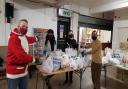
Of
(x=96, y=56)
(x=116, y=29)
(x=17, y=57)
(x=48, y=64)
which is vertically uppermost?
(x=116, y=29)

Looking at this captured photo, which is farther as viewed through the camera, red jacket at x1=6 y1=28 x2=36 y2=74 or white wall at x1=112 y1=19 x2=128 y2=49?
white wall at x1=112 y1=19 x2=128 y2=49

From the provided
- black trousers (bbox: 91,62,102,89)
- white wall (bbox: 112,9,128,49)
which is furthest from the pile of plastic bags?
white wall (bbox: 112,9,128,49)

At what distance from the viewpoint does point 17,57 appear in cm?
190

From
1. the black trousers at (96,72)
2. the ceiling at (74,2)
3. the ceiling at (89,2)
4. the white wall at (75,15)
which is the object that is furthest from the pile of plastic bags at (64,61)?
the white wall at (75,15)

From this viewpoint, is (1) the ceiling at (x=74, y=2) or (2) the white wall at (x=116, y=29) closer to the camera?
(1) the ceiling at (x=74, y=2)

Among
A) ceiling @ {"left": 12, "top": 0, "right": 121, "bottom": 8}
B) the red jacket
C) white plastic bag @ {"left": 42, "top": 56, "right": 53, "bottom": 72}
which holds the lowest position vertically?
white plastic bag @ {"left": 42, "top": 56, "right": 53, "bottom": 72}

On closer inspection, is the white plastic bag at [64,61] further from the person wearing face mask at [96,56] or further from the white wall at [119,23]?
the white wall at [119,23]

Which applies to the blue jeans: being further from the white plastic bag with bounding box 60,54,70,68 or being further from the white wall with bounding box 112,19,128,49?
the white wall with bounding box 112,19,128,49

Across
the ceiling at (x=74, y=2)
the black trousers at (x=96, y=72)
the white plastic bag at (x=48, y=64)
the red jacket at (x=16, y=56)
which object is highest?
the ceiling at (x=74, y=2)

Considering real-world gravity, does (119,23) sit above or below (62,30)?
above

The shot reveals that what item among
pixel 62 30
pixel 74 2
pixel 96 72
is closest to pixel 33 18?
pixel 62 30

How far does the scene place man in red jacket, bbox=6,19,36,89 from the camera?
6.28 feet

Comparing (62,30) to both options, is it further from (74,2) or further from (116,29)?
(116,29)

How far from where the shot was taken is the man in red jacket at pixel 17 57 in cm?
191
